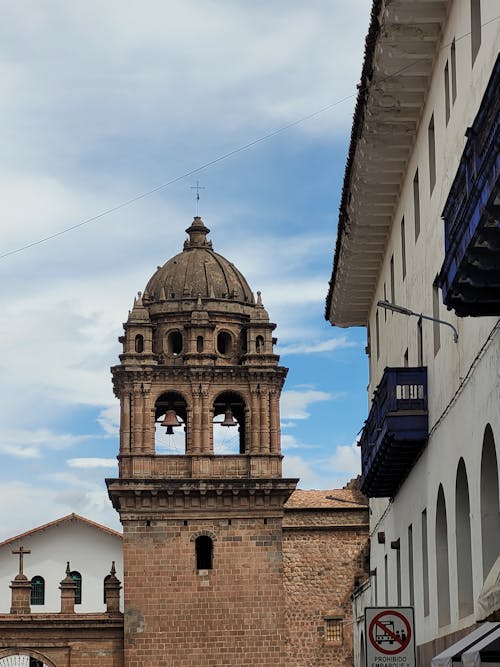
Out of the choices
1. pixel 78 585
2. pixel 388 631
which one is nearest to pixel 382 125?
pixel 388 631

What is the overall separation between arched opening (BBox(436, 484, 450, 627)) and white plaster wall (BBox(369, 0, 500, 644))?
0.57 ft

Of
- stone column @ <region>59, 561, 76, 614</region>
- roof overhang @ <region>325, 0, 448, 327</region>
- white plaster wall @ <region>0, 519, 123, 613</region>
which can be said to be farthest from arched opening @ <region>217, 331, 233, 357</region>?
roof overhang @ <region>325, 0, 448, 327</region>

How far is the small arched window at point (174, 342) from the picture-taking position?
5644cm

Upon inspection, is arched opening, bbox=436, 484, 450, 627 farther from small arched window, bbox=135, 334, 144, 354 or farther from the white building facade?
small arched window, bbox=135, 334, 144, 354

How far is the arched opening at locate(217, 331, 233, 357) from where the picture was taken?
56.9 metres

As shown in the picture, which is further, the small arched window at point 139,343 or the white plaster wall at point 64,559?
the white plaster wall at point 64,559

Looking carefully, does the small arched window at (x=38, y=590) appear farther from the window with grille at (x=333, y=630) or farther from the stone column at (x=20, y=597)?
the window with grille at (x=333, y=630)

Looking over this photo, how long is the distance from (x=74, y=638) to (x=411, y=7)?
38921 millimetres

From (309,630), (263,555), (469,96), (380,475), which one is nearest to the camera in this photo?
(469,96)

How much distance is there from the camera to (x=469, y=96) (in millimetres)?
17609

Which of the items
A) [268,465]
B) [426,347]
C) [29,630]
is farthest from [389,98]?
[29,630]

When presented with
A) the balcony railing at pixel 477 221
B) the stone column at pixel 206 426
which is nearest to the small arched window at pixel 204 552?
the stone column at pixel 206 426

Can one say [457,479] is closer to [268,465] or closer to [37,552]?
[268,465]

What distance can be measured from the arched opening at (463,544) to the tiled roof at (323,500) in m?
38.4
